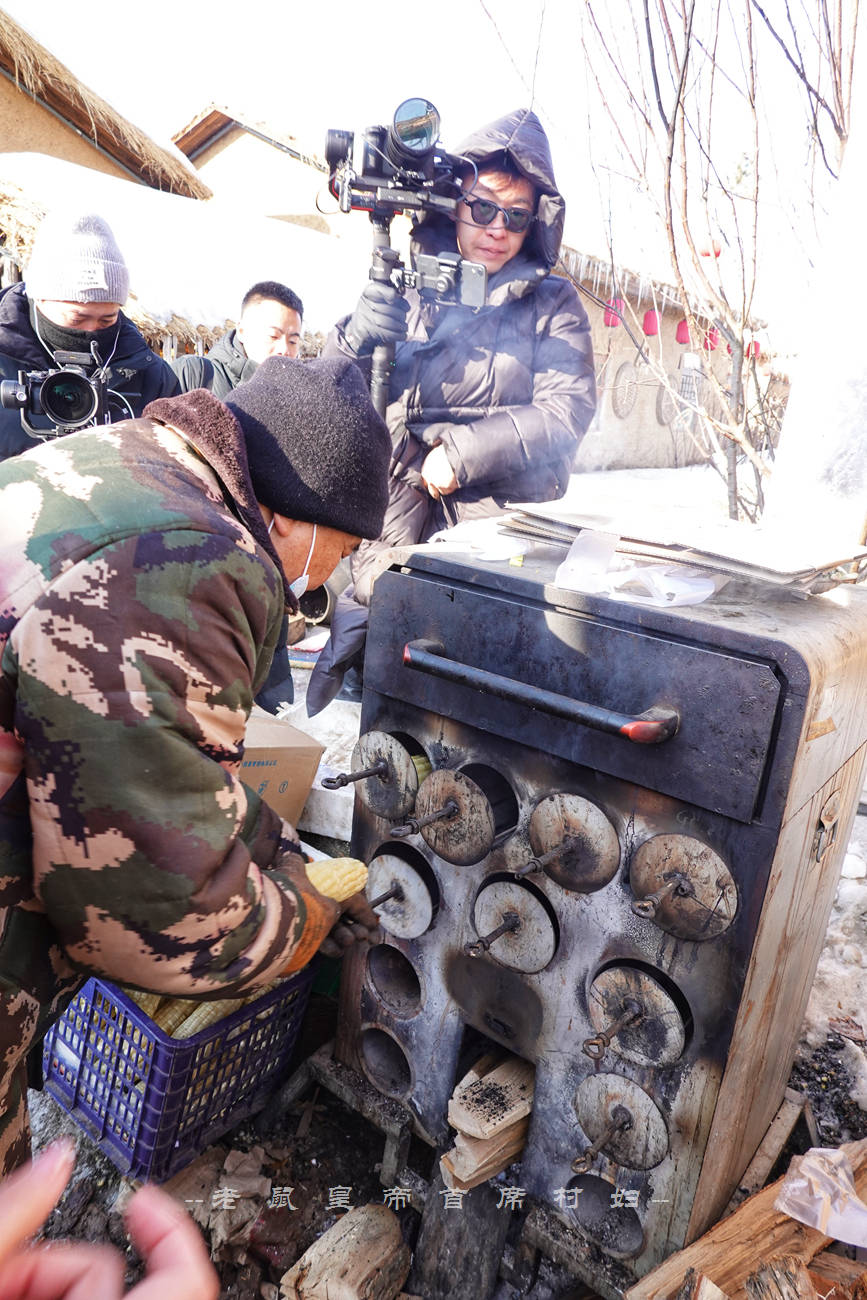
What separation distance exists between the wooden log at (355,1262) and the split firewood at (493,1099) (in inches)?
14.9

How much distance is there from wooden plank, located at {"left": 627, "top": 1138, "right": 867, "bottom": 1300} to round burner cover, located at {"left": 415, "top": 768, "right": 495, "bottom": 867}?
0.89 meters

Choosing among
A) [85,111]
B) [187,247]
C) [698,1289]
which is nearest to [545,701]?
[698,1289]

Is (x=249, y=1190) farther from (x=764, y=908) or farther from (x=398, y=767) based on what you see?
(x=764, y=908)

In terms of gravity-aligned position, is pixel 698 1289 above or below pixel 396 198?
below

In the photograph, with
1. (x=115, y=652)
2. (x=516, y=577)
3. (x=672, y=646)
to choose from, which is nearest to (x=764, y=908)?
(x=672, y=646)

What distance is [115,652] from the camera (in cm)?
116

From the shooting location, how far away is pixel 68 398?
295cm

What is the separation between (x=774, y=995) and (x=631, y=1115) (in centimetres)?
43

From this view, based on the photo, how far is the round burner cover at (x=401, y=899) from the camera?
7.11 feet

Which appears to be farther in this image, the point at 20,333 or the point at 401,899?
the point at 20,333

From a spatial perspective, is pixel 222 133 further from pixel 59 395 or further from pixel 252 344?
pixel 59 395

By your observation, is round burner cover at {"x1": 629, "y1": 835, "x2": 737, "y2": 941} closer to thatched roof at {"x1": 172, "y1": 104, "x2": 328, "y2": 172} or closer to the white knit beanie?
the white knit beanie

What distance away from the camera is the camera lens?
2.90 metres

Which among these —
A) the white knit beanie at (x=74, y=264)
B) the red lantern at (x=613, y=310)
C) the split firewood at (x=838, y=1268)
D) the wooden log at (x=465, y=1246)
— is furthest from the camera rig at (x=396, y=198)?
the split firewood at (x=838, y=1268)
